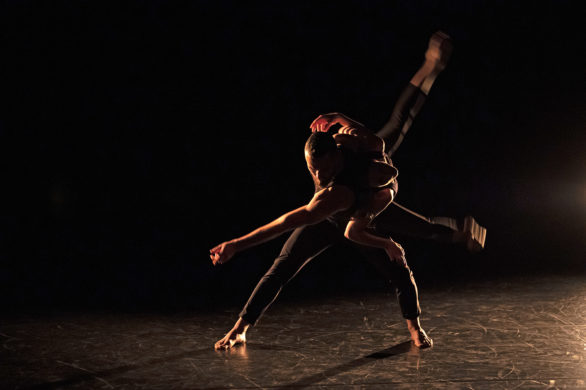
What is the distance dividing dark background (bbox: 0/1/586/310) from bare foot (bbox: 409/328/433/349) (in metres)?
2.41

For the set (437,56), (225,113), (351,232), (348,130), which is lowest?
(351,232)

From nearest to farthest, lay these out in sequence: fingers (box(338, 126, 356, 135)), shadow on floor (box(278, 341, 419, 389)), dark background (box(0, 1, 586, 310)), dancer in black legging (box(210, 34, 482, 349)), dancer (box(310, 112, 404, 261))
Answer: shadow on floor (box(278, 341, 419, 389)) < dancer in black legging (box(210, 34, 482, 349)) < dancer (box(310, 112, 404, 261)) < fingers (box(338, 126, 356, 135)) < dark background (box(0, 1, 586, 310))

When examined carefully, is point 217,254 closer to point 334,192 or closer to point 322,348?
point 334,192

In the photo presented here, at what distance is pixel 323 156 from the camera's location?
3521mm

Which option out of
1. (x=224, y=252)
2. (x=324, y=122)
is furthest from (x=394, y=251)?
(x=224, y=252)

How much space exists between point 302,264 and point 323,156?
2.29 ft

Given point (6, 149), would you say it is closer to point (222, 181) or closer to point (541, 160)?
point (222, 181)

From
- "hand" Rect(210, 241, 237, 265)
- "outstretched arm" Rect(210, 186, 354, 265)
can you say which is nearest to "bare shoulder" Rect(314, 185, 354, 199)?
"outstretched arm" Rect(210, 186, 354, 265)

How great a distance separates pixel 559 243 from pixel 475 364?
4.63 metres

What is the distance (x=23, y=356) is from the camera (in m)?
3.92

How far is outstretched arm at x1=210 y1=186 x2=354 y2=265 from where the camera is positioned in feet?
11.1

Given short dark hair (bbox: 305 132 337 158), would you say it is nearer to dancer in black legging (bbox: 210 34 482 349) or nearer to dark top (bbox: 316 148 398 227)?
dancer in black legging (bbox: 210 34 482 349)

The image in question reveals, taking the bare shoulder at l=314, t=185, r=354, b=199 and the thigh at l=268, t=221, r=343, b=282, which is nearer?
the bare shoulder at l=314, t=185, r=354, b=199

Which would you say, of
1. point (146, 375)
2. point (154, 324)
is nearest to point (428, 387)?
point (146, 375)
